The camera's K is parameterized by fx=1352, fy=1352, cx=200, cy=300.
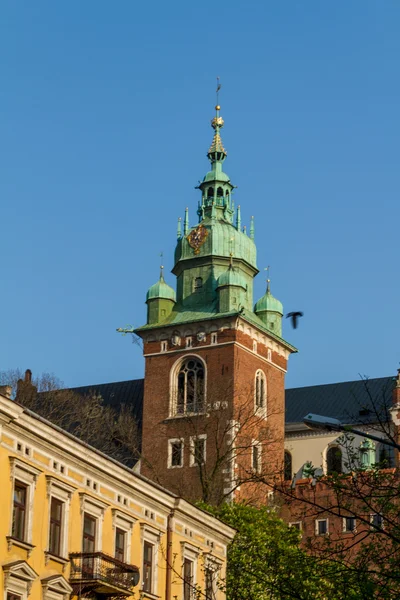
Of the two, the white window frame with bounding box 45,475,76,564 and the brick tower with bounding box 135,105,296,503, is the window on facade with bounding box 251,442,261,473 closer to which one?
the brick tower with bounding box 135,105,296,503

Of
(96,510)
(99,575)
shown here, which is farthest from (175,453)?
(99,575)

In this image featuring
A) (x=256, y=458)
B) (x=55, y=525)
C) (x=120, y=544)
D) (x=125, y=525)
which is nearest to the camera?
(x=55, y=525)

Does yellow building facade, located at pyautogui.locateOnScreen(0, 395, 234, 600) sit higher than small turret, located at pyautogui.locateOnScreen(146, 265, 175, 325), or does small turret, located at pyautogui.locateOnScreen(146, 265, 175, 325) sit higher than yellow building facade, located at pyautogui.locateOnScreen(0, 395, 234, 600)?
small turret, located at pyautogui.locateOnScreen(146, 265, 175, 325)

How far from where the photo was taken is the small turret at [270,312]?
278 ft

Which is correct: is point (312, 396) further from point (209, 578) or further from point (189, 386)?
point (209, 578)

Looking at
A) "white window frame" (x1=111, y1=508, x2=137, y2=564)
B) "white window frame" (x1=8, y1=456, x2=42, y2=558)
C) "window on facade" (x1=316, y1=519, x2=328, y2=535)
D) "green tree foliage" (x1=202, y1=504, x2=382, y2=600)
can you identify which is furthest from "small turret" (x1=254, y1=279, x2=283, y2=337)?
"white window frame" (x1=8, y1=456, x2=42, y2=558)

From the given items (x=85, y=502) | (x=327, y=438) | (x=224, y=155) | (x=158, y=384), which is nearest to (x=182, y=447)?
Result: (x=158, y=384)

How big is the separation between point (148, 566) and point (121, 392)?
53.4 m

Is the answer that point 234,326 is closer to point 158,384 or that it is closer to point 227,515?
point 158,384

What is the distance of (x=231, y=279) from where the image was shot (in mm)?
82375

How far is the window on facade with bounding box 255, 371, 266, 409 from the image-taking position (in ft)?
269

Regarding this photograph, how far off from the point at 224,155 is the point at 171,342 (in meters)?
15.5

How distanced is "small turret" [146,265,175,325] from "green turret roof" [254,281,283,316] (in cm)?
543

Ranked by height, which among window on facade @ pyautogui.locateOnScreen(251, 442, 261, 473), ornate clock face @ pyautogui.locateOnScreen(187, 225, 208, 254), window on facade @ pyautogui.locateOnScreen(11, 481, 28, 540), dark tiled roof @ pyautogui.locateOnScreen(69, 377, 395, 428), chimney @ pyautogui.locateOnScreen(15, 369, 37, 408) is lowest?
window on facade @ pyautogui.locateOnScreen(11, 481, 28, 540)
